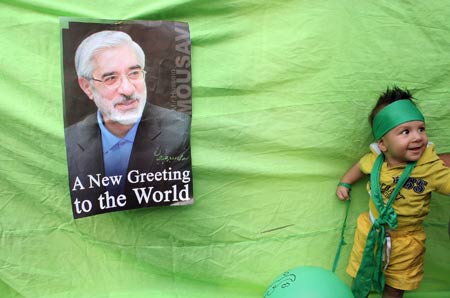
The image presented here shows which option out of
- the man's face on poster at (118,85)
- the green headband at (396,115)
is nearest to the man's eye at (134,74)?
the man's face on poster at (118,85)

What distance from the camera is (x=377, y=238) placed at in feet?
4.94

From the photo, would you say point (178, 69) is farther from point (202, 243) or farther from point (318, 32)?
point (202, 243)

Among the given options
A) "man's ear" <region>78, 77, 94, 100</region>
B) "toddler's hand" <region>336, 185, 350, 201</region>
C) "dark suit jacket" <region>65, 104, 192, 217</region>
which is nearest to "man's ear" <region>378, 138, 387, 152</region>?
"toddler's hand" <region>336, 185, 350, 201</region>

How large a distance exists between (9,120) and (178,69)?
504 millimetres

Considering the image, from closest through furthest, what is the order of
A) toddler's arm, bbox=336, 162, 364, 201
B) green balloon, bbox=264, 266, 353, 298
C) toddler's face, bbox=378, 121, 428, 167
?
green balloon, bbox=264, 266, 353, 298 < toddler's face, bbox=378, 121, 428, 167 < toddler's arm, bbox=336, 162, 364, 201

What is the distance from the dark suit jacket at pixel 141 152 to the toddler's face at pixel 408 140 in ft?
1.95

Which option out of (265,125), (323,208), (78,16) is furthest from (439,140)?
(78,16)

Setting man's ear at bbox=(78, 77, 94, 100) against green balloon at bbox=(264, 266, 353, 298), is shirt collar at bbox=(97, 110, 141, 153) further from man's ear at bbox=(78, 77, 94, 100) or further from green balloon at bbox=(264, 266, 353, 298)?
green balloon at bbox=(264, 266, 353, 298)

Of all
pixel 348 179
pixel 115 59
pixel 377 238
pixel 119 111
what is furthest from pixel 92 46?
pixel 377 238

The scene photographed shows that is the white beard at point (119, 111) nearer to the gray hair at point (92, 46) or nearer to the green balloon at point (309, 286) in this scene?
the gray hair at point (92, 46)

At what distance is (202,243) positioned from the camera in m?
1.62

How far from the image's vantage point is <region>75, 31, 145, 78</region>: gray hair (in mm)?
1427

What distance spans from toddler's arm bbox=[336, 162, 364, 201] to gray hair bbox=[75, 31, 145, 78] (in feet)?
2.56

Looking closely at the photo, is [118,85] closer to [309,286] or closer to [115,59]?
[115,59]
